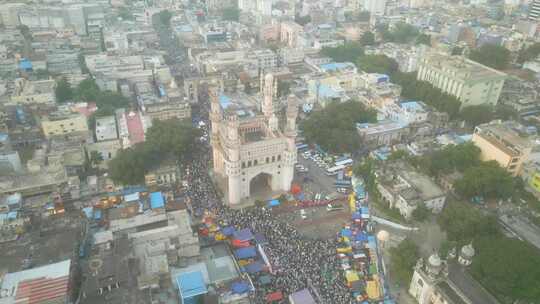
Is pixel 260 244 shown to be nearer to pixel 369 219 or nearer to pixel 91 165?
pixel 369 219

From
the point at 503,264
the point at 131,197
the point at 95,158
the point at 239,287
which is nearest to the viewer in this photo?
the point at 503,264

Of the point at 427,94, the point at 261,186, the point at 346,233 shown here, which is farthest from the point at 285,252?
the point at 427,94

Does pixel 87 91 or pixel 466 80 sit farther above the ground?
pixel 466 80

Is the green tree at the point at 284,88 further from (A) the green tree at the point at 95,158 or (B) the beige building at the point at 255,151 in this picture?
(A) the green tree at the point at 95,158

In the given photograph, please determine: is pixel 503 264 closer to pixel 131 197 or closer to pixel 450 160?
pixel 450 160

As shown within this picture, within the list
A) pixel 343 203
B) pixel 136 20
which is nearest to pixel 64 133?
pixel 343 203

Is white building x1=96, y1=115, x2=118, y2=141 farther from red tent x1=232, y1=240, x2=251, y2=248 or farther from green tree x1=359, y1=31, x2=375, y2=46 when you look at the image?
green tree x1=359, y1=31, x2=375, y2=46

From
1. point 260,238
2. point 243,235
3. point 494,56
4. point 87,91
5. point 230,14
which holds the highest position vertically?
point 230,14
